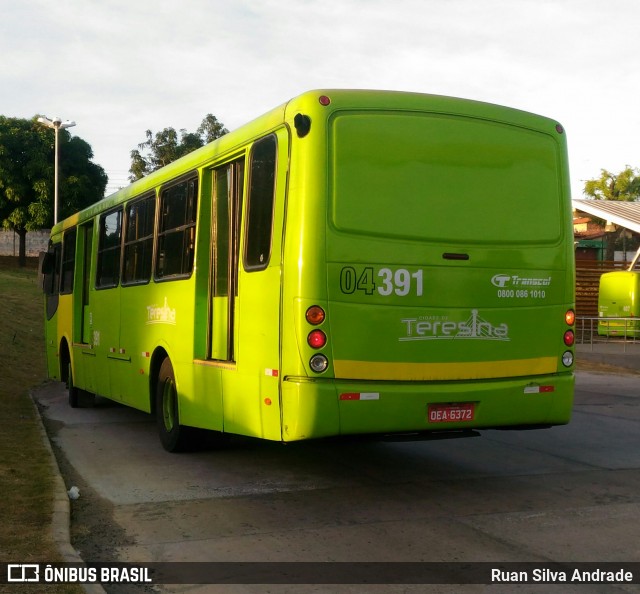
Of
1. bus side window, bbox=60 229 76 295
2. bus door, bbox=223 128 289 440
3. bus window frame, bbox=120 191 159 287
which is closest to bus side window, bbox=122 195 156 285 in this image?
bus window frame, bbox=120 191 159 287

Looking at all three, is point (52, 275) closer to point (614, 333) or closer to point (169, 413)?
point (169, 413)

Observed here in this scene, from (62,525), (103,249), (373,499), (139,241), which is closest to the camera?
(62,525)

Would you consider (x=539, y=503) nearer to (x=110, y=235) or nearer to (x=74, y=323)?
(x=110, y=235)

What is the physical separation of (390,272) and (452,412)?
1.27 metres

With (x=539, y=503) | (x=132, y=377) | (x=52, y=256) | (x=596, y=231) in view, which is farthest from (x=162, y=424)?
(x=596, y=231)

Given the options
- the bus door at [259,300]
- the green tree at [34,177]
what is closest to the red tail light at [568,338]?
the bus door at [259,300]

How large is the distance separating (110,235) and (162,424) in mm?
3695

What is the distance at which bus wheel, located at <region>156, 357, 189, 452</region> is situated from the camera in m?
9.82

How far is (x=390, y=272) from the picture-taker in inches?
285

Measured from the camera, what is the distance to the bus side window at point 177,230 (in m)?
9.41

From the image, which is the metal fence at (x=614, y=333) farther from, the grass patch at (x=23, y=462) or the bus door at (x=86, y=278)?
the bus door at (x=86, y=278)

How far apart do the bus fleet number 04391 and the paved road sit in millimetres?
1755

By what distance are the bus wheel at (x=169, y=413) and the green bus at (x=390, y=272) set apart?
101 cm

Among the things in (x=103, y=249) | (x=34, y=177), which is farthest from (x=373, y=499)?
(x=34, y=177)
